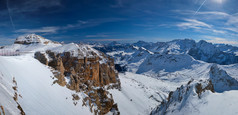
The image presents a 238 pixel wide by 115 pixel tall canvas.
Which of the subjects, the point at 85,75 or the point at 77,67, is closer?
the point at 77,67

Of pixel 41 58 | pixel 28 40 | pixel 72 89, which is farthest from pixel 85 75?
pixel 28 40

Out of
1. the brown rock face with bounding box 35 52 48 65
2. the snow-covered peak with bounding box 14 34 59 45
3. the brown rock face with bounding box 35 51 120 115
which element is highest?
the snow-covered peak with bounding box 14 34 59 45

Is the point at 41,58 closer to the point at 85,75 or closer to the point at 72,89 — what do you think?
the point at 72,89

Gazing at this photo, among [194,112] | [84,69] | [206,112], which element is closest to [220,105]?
[206,112]

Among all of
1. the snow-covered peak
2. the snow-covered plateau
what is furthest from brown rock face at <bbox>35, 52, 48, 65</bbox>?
the snow-covered peak

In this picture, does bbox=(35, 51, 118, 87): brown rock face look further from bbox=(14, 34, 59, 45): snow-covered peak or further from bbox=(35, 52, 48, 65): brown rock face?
bbox=(14, 34, 59, 45): snow-covered peak

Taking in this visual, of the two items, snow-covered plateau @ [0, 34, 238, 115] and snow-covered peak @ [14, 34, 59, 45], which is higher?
snow-covered peak @ [14, 34, 59, 45]

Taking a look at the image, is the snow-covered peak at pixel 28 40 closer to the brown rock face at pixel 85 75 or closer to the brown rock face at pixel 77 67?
the brown rock face at pixel 85 75

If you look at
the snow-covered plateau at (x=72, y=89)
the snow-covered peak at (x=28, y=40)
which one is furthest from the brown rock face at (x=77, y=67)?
the snow-covered peak at (x=28, y=40)

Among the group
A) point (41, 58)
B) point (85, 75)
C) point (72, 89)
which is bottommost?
point (85, 75)

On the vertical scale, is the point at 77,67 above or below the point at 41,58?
below

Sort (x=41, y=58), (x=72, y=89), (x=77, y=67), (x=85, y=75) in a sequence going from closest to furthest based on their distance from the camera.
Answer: (x=72, y=89) → (x=41, y=58) → (x=77, y=67) → (x=85, y=75)
